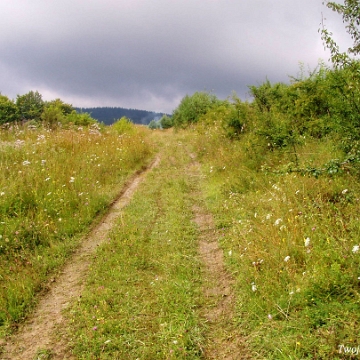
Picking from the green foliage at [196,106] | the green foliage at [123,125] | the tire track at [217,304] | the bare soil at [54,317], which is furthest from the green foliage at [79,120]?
the tire track at [217,304]

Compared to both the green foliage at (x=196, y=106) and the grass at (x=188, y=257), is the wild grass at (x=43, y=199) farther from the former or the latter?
the green foliage at (x=196, y=106)

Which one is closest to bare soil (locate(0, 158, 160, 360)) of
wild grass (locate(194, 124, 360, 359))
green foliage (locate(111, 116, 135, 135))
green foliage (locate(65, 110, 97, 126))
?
wild grass (locate(194, 124, 360, 359))

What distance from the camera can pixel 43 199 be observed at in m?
6.20

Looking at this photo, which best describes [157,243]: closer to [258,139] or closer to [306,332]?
[306,332]

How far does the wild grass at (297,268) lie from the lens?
260cm

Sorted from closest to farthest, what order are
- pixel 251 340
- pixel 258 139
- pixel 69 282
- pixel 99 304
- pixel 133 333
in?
pixel 251 340 → pixel 133 333 → pixel 99 304 → pixel 69 282 → pixel 258 139

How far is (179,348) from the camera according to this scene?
2910 mm

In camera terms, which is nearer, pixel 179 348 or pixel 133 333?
pixel 179 348

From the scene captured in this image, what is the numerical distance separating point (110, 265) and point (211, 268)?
154 centimetres

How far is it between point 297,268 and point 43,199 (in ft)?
16.7

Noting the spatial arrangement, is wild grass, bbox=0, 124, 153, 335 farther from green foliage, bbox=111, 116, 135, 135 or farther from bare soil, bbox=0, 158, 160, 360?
green foliage, bbox=111, 116, 135, 135

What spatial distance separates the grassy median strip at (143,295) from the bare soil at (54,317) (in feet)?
0.49

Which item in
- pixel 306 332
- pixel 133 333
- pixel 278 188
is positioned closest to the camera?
pixel 306 332

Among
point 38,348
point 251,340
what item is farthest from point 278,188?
point 38,348
